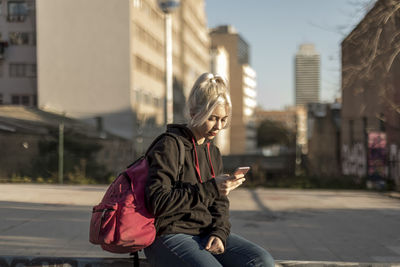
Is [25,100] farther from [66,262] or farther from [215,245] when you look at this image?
[215,245]

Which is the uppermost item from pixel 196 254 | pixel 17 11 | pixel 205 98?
pixel 17 11

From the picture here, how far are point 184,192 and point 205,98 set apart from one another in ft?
1.89

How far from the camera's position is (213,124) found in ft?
9.25

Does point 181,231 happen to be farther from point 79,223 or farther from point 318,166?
point 318,166

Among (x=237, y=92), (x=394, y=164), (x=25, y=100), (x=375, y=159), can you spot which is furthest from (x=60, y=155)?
(x=237, y=92)

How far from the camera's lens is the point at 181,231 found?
8.92 feet

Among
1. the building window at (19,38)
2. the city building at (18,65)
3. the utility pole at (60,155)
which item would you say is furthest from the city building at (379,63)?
the building window at (19,38)

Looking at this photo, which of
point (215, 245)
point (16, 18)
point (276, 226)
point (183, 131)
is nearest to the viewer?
point (215, 245)

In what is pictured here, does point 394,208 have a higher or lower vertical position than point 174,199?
lower

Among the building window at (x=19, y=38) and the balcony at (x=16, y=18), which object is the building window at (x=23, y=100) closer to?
the building window at (x=19, y=38)

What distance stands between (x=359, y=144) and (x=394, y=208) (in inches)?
532

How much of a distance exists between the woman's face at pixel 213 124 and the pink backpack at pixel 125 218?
0.42 metres

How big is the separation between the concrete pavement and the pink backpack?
31.1 inches

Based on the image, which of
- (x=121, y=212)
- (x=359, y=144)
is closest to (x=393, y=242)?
(x=121, y=212)
